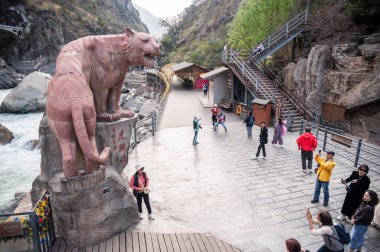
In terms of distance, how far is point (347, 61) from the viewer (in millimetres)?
14789

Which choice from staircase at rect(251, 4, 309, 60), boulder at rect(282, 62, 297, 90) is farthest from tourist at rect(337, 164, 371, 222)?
staircase at rect(251, 4, 309, 60)

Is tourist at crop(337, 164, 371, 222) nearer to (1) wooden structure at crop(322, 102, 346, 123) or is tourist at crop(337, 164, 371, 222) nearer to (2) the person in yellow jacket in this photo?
(2) the person in yellow jacket

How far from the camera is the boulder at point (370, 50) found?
13409 mm

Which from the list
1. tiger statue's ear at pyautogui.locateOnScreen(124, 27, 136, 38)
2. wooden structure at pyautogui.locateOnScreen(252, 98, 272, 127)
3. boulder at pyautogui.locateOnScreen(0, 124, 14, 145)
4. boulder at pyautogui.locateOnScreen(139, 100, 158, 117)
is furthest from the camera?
boulder at pyautogui.locateOnScreen(139, 100, 158, 117)

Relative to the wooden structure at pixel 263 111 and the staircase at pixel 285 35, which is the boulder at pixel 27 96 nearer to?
the staircase at pixel 285 35

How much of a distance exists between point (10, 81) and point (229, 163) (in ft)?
135

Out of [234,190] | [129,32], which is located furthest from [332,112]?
[129,32]

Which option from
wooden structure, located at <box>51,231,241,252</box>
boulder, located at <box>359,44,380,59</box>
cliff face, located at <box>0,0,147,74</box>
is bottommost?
wooden structure, located at <box>51,231,241,252</box>

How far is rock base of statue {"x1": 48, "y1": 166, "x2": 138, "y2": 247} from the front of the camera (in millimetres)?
5246

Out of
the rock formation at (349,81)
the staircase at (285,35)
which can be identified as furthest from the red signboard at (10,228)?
the staircase at (285,35)

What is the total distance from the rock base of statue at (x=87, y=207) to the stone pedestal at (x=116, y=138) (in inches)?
26.3

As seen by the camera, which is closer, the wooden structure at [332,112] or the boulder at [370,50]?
the boulder at [370,50]

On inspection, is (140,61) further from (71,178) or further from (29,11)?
(29,11)

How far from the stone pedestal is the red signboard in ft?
7.12
